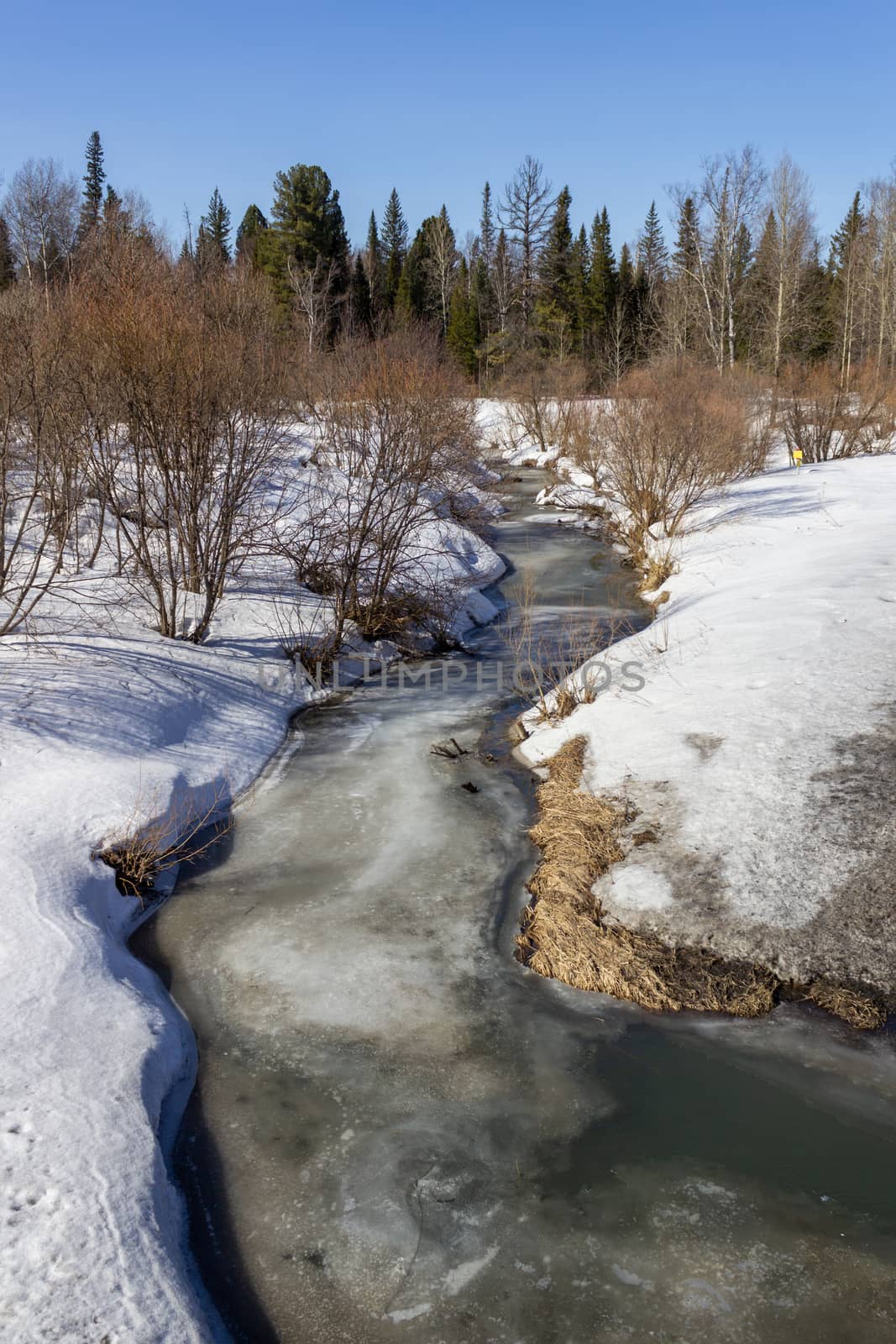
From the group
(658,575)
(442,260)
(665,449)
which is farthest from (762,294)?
(658,575)

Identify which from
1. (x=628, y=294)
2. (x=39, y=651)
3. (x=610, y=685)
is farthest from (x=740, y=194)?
(x=39, y=651)

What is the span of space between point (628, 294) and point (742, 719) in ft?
174

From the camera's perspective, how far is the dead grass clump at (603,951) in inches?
210

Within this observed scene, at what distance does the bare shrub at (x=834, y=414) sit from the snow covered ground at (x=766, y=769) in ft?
49.7

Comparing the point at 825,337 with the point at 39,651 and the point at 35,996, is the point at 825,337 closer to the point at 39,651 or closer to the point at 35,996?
the point at 39,651

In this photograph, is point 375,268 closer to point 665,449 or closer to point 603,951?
point 665,449

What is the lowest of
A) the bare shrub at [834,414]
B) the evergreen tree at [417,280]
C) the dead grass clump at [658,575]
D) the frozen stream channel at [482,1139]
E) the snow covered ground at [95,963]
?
the frozen stream channel at [482,1139]

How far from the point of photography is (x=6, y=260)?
3978 centimetres

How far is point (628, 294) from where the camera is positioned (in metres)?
55.0

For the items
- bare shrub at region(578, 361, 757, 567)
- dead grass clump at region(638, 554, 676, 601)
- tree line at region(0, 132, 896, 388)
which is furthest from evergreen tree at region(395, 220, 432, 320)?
dead grass clump at region(638, 554, 676, 601)

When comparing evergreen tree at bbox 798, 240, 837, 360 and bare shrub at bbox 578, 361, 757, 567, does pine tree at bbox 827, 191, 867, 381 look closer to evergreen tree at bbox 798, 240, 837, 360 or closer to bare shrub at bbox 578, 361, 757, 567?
evergreen tree at bbox 798, 240, 837, 360

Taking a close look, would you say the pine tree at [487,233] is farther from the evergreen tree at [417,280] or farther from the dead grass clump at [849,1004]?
the dead grass clump at [849,1004]

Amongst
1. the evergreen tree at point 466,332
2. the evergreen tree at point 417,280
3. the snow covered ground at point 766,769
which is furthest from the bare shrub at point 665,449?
the evergreen tree at point 417,280

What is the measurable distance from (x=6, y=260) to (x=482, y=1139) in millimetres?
44993
